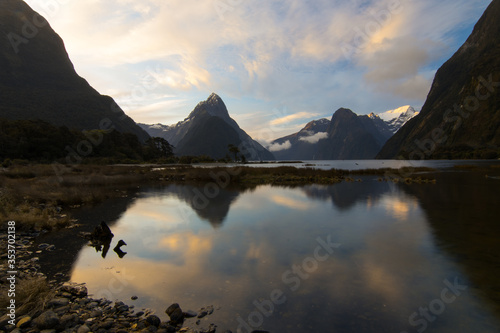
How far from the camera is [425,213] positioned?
2216cm

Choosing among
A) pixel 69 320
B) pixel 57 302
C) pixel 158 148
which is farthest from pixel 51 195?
pixel 158 148

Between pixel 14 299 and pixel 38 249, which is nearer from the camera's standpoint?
pixel 14 299

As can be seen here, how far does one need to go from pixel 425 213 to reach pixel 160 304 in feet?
73.9

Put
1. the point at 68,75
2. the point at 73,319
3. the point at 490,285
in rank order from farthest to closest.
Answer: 1. the point at 68,75
2. the point at 490,285
3. the point at 73,319

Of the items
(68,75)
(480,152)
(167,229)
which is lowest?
(167,229)

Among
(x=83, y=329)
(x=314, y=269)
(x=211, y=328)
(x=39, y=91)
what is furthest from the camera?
(x=39, y=91)

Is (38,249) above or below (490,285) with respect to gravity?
below

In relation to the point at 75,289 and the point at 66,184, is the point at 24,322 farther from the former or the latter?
the point at 66,184

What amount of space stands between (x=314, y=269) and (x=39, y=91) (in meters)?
193

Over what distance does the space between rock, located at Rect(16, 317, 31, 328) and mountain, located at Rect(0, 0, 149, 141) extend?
141279 millimetres

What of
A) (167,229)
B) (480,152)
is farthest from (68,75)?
(480,152)

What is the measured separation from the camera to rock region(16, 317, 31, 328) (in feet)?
20.8

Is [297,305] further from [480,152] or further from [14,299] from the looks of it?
[480,152]

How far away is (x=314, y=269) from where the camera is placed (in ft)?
36.4
